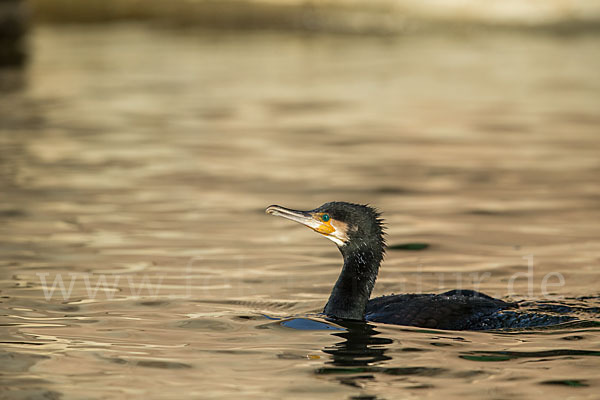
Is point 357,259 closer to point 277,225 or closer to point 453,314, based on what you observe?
point 453,314

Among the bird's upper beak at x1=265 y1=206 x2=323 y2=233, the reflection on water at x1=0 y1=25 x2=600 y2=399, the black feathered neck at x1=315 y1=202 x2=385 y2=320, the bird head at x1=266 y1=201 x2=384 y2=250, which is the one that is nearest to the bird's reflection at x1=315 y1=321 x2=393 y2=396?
the reflection on water at x1=0 y1=25 x2=600 y2=399

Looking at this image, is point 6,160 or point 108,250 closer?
point 108,250

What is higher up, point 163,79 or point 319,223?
point 163,79

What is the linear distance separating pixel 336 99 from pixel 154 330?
1652 cm

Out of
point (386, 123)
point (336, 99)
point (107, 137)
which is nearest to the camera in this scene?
point (107, 137)

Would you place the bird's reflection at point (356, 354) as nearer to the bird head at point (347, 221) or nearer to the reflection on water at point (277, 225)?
the reflection on water at point (277, 225)

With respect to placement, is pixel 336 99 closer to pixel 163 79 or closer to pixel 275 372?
pixel 163 79

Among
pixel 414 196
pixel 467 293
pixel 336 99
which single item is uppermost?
pixel 336 99

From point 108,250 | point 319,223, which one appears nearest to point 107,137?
point 108,250

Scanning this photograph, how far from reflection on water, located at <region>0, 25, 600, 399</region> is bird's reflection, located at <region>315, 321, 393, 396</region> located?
2 centimetres

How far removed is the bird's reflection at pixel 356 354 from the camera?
7473 millimetres

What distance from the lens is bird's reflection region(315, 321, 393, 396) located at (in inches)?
294

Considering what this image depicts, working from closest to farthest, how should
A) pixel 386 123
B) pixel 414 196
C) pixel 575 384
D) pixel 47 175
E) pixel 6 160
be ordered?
1. pixel 575 384
2. pixel 414 196
3. pixel 47 175
4. pixel 6 160
5. pixel 386 123

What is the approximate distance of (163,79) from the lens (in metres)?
27.8
